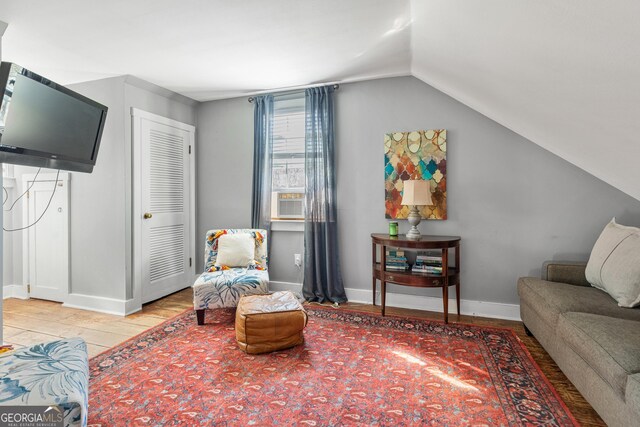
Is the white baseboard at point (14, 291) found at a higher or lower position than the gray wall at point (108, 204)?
lower

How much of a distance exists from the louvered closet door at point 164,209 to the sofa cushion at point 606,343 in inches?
142

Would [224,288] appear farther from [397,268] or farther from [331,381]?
[397,268]

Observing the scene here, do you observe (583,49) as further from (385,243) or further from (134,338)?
(134,338)

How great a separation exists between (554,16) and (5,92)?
280 centimetres

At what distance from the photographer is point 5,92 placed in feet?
5.86

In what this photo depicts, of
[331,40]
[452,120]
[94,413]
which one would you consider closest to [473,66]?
[452,120]

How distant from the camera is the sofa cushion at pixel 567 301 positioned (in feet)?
6.00

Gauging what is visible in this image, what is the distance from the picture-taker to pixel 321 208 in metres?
3.37

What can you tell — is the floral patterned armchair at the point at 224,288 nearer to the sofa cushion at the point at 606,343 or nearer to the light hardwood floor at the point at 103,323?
the light hardwood floor at the point at 103,323

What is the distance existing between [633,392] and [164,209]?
386 centimetres

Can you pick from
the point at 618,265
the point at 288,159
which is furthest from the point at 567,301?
the point at 288,159

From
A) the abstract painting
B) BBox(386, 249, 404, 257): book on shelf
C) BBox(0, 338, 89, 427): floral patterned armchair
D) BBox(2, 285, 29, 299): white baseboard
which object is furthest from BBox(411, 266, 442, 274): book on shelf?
BBox(2, 285, 29, 299): white baseboard

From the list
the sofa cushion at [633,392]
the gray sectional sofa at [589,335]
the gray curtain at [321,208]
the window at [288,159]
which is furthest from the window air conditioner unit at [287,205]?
the sofa cushion at [633,392]

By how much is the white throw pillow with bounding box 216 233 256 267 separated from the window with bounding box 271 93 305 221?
2.08 feet
